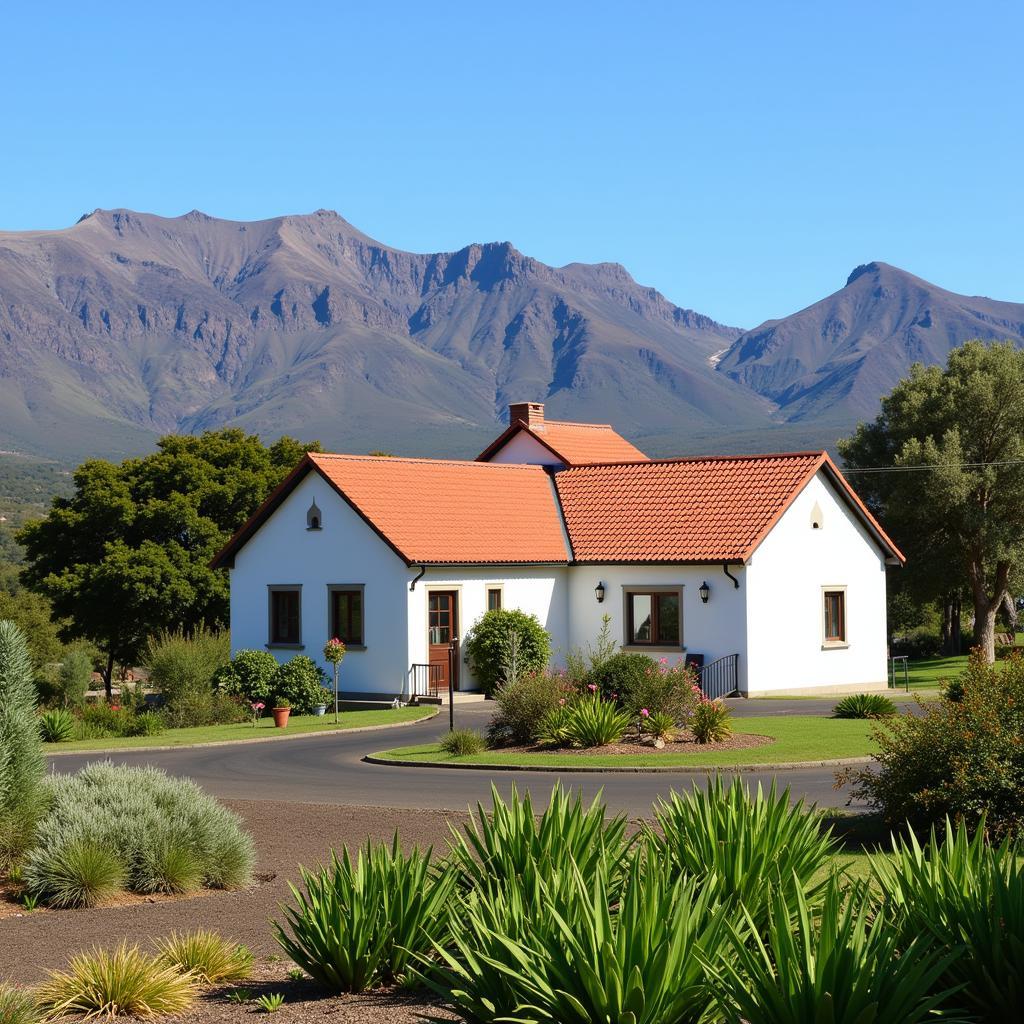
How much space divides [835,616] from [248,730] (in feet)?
51.5

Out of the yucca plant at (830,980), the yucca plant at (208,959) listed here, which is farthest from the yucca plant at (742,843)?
the yucca plant at (208,959)

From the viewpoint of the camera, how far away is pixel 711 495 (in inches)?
1475

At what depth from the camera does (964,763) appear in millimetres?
13039

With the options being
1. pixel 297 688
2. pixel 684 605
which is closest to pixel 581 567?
pixel 684 605

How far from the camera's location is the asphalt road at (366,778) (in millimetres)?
18406

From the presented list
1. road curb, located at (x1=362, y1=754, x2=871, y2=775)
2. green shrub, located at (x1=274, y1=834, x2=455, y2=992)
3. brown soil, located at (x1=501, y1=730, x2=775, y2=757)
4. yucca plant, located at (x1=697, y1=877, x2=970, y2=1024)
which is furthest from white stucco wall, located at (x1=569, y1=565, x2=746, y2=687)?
yucca plant, located at (x1=697, y1=877, x2=970, y2=1024)

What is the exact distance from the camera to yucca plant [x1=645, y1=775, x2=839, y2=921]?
8156 mm

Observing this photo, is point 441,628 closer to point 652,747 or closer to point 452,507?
point 452,507

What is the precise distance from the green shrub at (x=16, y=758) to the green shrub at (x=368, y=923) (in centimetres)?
560

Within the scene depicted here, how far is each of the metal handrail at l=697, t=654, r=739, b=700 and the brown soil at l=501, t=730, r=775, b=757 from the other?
10508mm

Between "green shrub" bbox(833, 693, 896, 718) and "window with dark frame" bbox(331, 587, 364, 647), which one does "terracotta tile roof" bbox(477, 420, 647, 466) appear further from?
"green shrub" bbox(833, 693, 896, 718)

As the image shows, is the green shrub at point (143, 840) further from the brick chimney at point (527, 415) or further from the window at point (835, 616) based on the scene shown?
the brick chimney at point (527, 415)

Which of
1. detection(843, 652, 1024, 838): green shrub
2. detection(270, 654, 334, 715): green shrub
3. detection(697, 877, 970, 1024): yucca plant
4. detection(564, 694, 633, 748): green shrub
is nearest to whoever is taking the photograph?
detection(697, 877, 970, 1024): yucca plant

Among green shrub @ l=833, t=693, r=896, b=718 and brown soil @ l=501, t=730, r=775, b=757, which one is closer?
brown soil @ l=501, t=730, r=775, b=757
